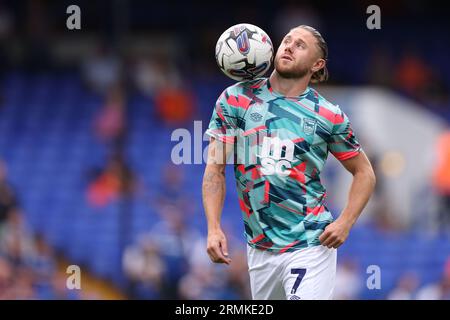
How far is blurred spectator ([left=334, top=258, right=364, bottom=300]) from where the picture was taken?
12211mm

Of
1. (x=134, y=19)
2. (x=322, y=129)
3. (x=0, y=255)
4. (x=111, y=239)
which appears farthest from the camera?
(x=134, y=19)

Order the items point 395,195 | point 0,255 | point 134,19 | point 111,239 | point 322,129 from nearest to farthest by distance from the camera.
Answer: point 322,129, point 0,255, point 111,239, point 395,195, point 134,19

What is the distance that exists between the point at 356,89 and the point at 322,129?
10.4 metres

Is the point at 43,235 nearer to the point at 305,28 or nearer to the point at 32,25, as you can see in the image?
the point at 32,25

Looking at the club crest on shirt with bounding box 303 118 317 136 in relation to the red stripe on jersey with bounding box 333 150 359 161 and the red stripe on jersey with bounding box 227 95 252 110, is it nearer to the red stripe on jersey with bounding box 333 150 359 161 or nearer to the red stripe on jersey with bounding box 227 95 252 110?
the red stripe on jersey with bounding box 333 150 359 161

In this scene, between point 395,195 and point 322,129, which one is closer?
point 322,129

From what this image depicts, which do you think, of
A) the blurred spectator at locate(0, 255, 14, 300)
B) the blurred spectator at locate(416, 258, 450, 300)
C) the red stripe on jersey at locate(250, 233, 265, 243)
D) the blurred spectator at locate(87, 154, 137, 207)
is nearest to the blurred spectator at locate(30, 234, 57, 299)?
the blurred spectator at locate(0, 255, 14, 300)

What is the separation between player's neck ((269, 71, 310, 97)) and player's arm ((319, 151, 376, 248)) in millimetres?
452

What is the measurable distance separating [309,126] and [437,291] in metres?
5.99

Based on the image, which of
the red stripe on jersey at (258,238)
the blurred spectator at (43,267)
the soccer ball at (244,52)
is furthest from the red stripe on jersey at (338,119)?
the blurred spectator at (43,267)

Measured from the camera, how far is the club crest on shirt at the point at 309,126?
20.2ft

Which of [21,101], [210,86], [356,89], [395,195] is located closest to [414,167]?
[395,195]

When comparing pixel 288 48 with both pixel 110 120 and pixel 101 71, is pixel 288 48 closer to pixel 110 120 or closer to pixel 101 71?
pixel 110 120
